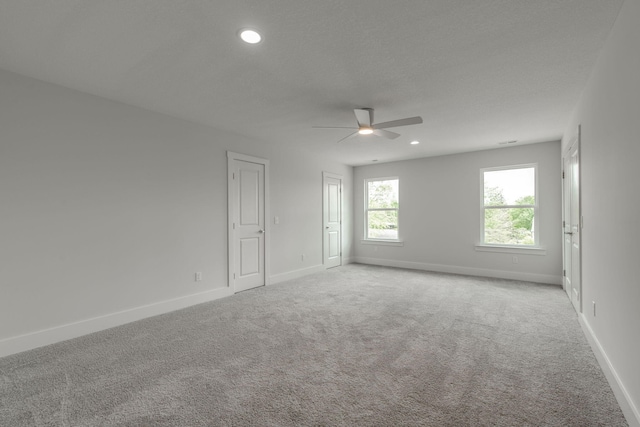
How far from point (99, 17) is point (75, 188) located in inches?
72.8

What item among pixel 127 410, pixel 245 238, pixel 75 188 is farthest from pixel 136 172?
pixel 127 410

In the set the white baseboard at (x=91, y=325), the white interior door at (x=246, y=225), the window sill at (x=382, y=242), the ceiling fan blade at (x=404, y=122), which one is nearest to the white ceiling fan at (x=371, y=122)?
the ceiling fan blade at (x=404, y=122)

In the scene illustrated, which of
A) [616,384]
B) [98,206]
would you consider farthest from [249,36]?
[616,384]

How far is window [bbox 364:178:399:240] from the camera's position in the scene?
708 cm

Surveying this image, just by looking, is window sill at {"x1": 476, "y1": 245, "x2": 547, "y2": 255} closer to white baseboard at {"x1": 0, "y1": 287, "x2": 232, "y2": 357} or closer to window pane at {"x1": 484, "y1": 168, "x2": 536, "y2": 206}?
window pane at {"x1": 484, "y1": 168, "x2": 536, "y2": 206}

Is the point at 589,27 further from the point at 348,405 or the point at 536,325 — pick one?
the point at 348,405

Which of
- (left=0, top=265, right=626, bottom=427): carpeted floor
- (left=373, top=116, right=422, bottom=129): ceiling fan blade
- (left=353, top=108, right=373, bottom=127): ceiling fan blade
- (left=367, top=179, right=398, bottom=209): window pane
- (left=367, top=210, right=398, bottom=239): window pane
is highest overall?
(left=353, top=108, right=373, bottom=127): ceiling fan blade

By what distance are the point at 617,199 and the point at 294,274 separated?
4654mm

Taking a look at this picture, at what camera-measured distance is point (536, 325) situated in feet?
10.8

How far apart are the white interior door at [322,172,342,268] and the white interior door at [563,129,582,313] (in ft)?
13.5

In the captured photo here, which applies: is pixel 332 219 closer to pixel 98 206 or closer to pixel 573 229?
pixel 573 229

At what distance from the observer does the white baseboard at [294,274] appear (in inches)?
210

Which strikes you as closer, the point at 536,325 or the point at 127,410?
the point at 127,410

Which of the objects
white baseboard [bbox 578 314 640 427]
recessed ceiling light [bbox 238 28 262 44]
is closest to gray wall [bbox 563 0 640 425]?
white baseboard [bbox 578 314 640 427]
